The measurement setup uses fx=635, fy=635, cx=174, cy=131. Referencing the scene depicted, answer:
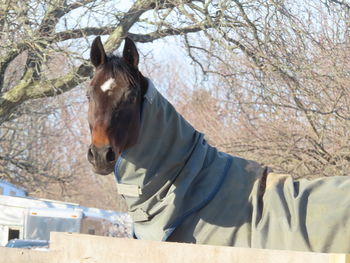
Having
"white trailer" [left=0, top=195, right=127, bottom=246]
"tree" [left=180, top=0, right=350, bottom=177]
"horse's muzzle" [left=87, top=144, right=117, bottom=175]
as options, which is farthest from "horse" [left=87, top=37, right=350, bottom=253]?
"white trailer" [left=0, top=195, right=127, bottom=246]

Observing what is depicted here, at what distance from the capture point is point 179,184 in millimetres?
3791

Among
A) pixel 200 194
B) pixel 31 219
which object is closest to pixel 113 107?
pixel 200 194

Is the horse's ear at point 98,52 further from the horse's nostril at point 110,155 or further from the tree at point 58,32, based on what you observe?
the tree at point 58,32

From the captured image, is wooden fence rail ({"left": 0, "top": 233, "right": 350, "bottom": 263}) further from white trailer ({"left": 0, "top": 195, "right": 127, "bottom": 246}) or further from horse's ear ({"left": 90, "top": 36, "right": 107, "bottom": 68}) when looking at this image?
white trailer ({"left": 0, "top": 195, "right": 127, "bottom": 246})

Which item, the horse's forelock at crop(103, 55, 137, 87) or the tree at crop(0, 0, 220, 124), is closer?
the horse's forelock at crop(103, 55, 137, 87)

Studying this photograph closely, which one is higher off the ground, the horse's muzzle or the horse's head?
the horse's head

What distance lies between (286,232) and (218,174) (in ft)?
1.88

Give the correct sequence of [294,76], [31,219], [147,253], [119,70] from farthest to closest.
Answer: [31,219]
[294,76]
[119,70]
[147,253]

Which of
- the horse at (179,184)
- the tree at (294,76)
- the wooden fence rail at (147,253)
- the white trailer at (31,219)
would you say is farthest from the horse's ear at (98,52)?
the white trailer at (31,219)

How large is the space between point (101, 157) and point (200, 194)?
2.16 feet

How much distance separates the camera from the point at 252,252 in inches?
91.7

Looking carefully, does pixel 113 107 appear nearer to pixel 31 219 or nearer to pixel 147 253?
pixel 147 253

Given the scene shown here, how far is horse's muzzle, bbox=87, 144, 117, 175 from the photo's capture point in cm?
357

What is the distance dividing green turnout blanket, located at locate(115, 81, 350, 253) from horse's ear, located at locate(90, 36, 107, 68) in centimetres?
42
